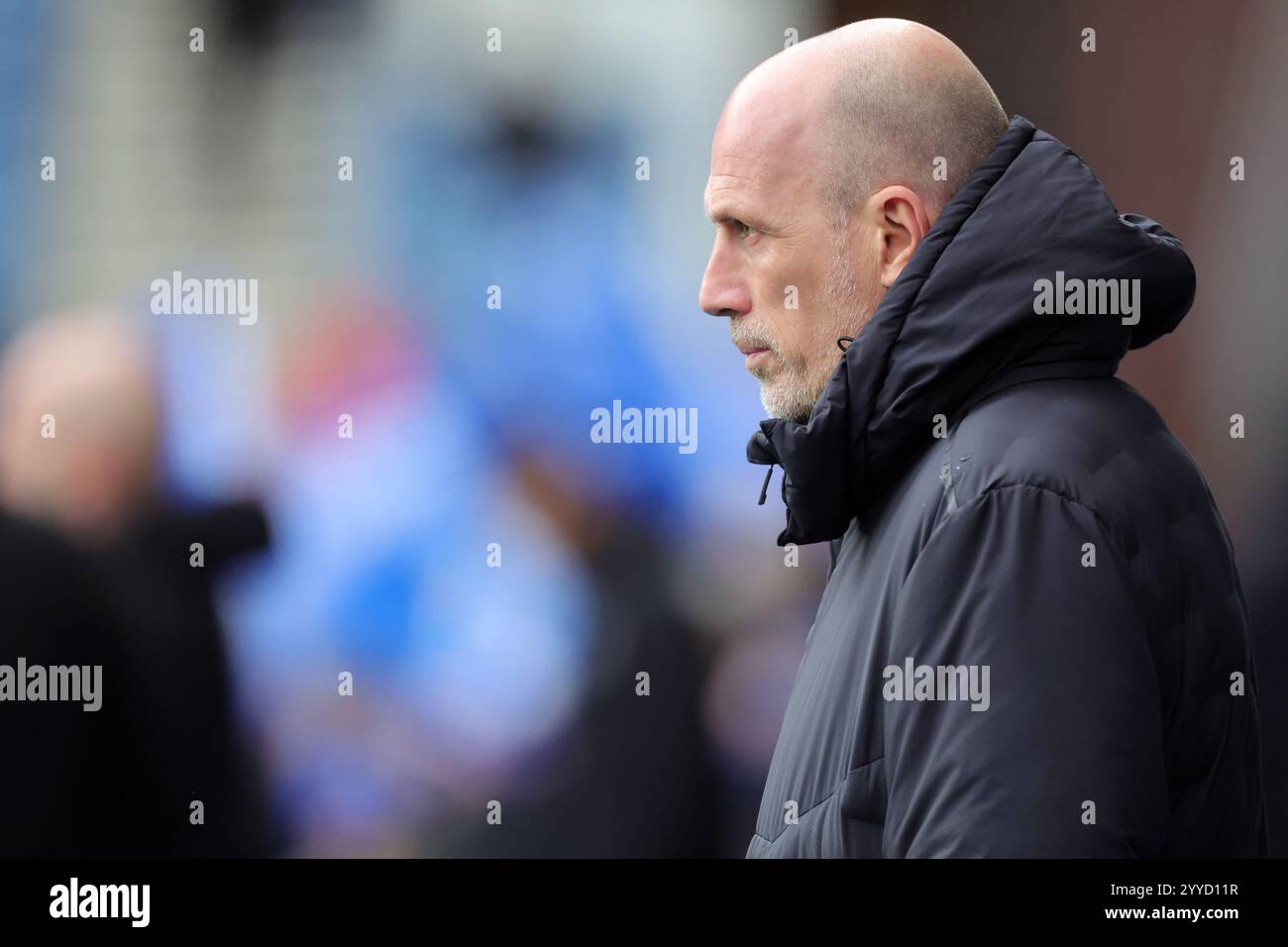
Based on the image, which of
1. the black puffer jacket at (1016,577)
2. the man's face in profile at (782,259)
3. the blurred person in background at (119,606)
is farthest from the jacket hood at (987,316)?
the blurred person in background at (119,606)

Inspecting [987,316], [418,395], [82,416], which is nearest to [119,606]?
[82,416]

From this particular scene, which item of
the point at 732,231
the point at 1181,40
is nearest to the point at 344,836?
the point at 732,231

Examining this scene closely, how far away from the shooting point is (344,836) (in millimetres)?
2967

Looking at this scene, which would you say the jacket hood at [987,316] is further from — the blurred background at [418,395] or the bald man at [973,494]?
the blurred background at [418,395]

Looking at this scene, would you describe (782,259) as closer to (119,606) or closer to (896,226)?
(896,226)

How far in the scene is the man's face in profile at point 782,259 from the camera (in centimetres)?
112

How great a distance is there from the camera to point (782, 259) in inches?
45.5

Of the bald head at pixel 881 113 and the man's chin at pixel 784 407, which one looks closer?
the bald head at pixel 881 113

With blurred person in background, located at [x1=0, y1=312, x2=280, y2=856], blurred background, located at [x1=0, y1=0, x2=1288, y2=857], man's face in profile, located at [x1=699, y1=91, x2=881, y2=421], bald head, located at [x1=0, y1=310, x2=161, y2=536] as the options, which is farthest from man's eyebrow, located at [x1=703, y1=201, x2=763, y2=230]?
bald head, located at [x1=0, y1=310, x2=161, y2=536]

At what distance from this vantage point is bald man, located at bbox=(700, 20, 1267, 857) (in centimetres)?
81

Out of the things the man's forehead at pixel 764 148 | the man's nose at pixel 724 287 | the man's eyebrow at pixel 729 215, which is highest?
the man's forehead at pixel 764 148

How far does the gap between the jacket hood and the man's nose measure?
230mm

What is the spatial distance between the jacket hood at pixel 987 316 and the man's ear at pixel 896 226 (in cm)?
6

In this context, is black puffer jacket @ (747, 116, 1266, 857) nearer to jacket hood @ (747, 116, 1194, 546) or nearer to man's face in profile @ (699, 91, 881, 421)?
jacket hood @ (747, 116, 1194, 546)
